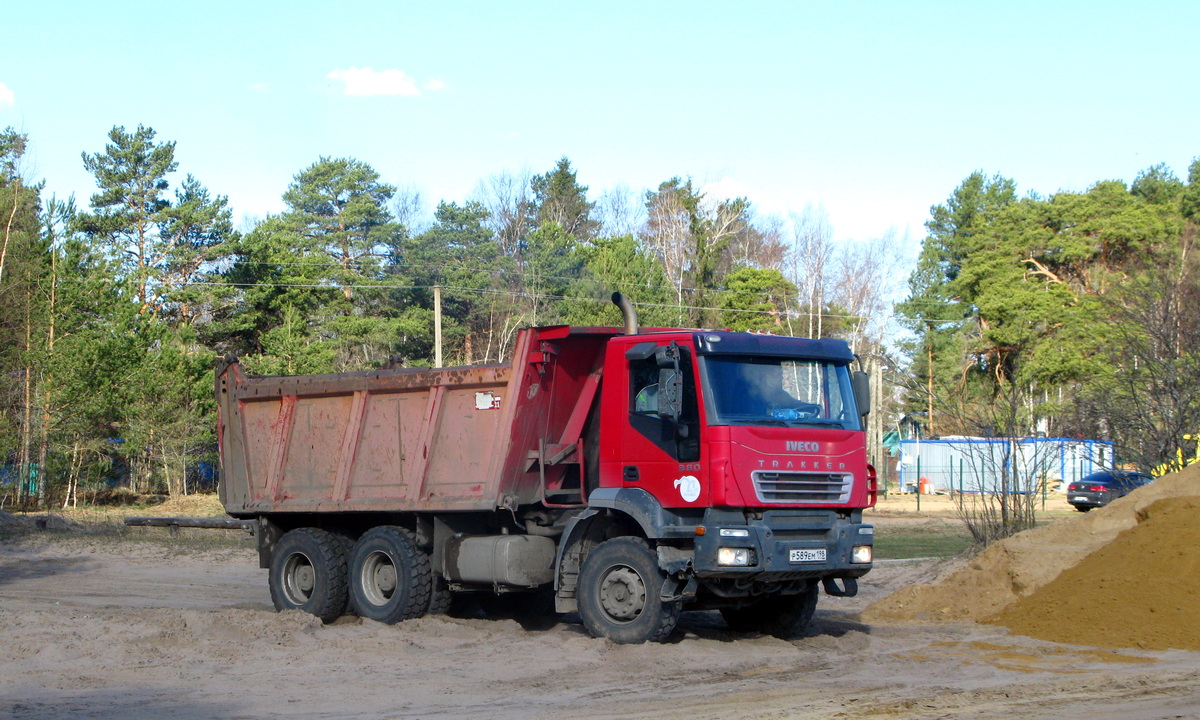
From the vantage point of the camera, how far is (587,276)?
5175 centimetres

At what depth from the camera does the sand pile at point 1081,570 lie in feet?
37.8

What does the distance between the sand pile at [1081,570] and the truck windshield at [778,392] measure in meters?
3.24

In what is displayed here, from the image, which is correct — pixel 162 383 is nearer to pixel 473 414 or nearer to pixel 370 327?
pixel 370 327

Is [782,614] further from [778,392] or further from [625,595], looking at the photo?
[778,392]

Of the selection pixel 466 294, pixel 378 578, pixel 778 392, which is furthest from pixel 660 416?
pixel 466 294

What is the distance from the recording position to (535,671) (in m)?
9.38

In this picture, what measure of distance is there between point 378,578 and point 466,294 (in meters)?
42.2

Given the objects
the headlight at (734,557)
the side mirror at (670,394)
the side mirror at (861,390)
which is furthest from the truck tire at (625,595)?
the side mirror at (861,390)

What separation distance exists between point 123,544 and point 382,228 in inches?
1489

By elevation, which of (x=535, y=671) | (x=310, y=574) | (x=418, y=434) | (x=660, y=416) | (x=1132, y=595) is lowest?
(x=535, y=671)

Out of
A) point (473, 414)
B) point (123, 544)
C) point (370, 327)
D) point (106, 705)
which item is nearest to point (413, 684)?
point (106, 705)

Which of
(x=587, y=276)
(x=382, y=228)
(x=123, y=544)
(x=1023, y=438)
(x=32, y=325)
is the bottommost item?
(x=123, y=544)

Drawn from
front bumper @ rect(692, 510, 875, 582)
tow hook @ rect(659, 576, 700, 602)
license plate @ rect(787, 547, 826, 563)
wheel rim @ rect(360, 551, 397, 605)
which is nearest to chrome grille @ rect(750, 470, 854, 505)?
front bumper @ rect(692, 510, 875, 582)

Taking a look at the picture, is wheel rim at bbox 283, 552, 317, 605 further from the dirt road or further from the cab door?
the cab door
